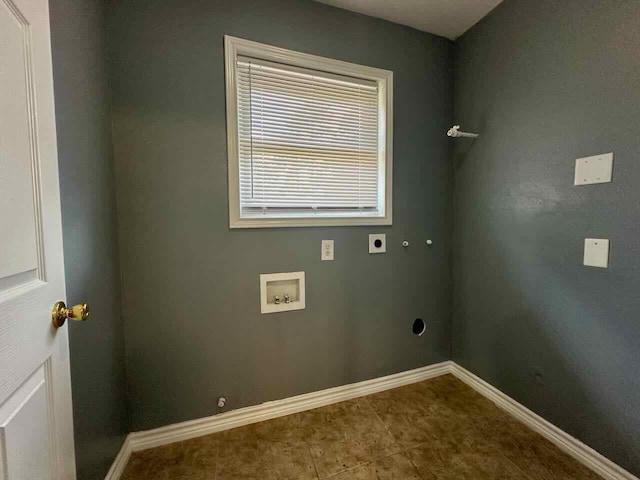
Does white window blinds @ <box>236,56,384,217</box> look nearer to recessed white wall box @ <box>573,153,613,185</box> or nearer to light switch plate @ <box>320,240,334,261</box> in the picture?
light switch plate @ <box>320,240,334,261</box>

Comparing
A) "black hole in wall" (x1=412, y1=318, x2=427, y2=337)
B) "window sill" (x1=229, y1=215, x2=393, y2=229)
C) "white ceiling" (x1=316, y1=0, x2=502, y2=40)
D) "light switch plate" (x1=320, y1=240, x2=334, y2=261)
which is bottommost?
"black hole in wall" (x1=412, y1=318, x2=427, y2=337)

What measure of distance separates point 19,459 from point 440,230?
219 centimetres

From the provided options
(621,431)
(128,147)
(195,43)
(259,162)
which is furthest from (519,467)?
(195,43)

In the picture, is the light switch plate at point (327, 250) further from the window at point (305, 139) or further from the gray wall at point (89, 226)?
the gray wall at point (89, 226)

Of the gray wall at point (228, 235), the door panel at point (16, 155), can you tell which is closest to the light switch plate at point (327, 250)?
the gray wall at point (228, 235)

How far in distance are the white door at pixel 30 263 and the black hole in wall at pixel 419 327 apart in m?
1.90

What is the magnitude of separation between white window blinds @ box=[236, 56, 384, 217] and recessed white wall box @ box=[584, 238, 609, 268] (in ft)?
3.57

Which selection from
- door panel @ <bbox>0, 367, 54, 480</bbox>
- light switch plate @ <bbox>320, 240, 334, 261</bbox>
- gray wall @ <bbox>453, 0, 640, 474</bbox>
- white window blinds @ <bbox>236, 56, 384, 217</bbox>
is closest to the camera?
door panel @ <bbox>0, 367, 54, 480</bbox>

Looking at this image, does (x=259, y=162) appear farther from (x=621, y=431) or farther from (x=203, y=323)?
(x=621, y=431)

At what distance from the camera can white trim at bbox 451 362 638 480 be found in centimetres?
119

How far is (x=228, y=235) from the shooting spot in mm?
1475

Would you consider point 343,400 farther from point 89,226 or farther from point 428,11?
point 428,11

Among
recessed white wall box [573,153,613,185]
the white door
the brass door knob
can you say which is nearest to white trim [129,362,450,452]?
the white door

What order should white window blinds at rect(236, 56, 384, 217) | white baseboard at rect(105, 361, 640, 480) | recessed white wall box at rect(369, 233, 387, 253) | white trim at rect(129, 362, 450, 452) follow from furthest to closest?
recessed white wall box at rect(369, 233, 387, 253) → white window blinds at rect(236, 56, 384, 217) → white trim at rect(129, 362, 450, 452) → white baseboard at rect(105, 361, 640, 480)
